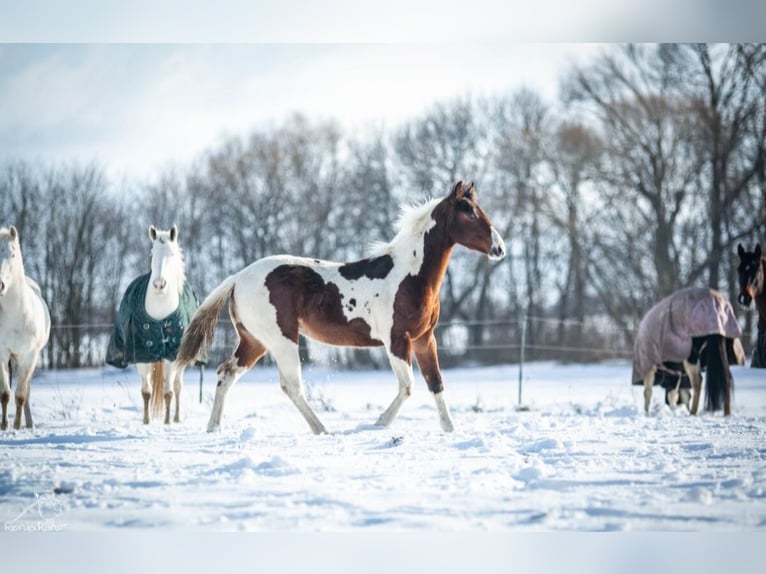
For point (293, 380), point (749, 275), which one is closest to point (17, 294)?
point (293, 380)

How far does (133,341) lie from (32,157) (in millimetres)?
2174

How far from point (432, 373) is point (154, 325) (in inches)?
92.9

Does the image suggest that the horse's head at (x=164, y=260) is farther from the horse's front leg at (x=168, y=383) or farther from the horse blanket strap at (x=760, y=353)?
the horse blanket strap at (x=760, y=353)

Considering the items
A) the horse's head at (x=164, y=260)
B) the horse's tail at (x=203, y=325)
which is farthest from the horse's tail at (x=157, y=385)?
the horse's tail at (x=203, y=325)

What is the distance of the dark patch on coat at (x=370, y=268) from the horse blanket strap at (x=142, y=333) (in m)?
1.43

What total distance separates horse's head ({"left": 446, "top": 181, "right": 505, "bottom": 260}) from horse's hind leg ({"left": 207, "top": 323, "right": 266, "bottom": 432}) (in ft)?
5.66

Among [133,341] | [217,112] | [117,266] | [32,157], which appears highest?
[217,112]

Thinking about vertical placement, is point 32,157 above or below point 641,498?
above

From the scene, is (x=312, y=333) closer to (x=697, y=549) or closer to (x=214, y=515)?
(x=214, y=515)

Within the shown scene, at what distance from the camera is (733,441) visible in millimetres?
5168

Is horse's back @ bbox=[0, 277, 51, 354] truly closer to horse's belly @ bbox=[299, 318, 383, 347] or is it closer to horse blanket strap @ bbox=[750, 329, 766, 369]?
horse's belly @ bbox=[299, 318, 383, 347]

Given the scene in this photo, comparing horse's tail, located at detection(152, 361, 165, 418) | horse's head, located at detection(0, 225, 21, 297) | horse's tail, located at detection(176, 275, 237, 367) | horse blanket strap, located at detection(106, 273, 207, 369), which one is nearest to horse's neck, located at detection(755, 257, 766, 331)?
horse's tail, located at detection(176, 275, 237, 367)

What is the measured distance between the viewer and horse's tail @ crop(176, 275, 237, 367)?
18.3ft
